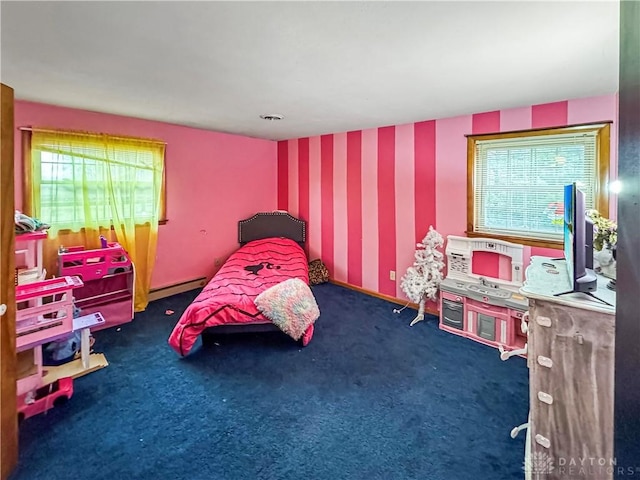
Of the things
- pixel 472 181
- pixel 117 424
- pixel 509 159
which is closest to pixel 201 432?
pixel 117 424

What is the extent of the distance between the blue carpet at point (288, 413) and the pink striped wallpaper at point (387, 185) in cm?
127

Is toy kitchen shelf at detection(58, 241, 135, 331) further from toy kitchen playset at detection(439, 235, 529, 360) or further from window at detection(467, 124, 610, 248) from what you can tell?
window at detection(467, 124, 610, 248)

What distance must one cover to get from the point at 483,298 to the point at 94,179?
157 inches

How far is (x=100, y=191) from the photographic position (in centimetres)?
345

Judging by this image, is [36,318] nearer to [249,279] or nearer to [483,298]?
[249,279]

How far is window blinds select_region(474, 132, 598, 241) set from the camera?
270 centimetres

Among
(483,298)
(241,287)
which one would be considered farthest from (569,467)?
(241,287)

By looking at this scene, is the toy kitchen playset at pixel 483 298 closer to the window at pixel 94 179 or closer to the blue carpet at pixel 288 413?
the blue carpet at pixel 288 413

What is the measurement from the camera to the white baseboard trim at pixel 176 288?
13.1ft

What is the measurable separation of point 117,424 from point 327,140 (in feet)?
12.7

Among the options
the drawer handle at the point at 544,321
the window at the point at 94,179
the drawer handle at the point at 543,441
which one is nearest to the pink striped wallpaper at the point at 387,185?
the drawer handle at the point at 544,321

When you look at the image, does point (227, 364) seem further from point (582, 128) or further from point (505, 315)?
point (582, 128)

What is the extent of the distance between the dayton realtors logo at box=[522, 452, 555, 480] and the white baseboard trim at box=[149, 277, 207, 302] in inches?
154

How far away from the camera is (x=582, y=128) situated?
8.66 ft
